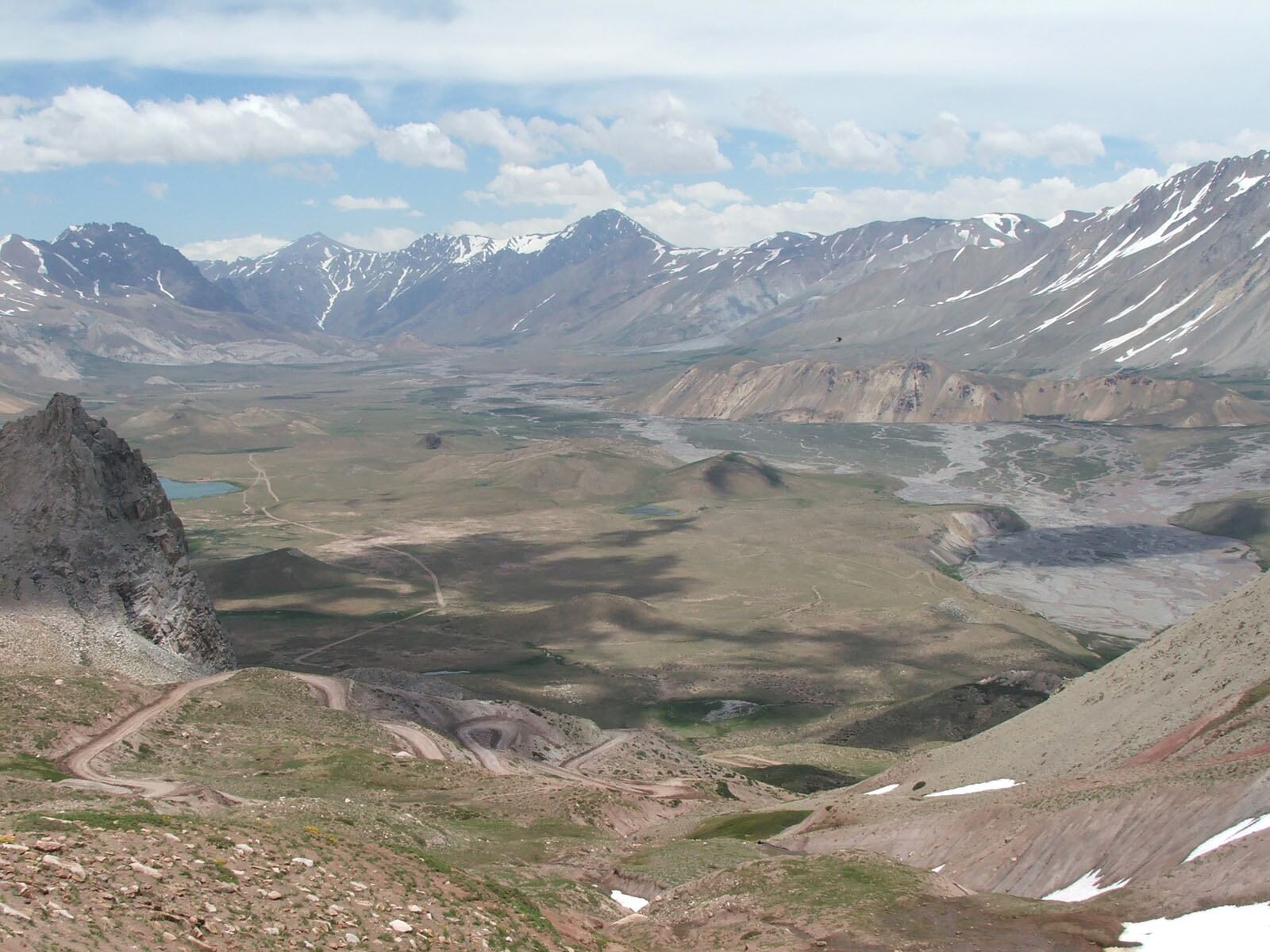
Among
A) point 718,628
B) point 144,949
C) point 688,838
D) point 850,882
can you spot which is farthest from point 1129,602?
point 144,949

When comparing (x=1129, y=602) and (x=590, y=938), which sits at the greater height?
(x=590, y=938)

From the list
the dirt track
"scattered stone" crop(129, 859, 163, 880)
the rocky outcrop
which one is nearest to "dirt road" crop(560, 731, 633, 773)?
the dirt track

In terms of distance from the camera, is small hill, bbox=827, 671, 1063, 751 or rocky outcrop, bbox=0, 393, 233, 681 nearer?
rocky outcrop, bbox=0, 393, 233, 681

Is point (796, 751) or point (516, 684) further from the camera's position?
point (516, 684)

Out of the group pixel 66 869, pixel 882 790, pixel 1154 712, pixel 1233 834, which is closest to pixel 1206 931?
pixel 1233 834

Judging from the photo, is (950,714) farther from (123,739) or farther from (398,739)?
(123,739)

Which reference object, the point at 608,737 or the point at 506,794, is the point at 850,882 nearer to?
the point at 506,794

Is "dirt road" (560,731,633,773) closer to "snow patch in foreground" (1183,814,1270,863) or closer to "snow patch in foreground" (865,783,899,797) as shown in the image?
"snow patch in foreground" (865,783,899,797)
